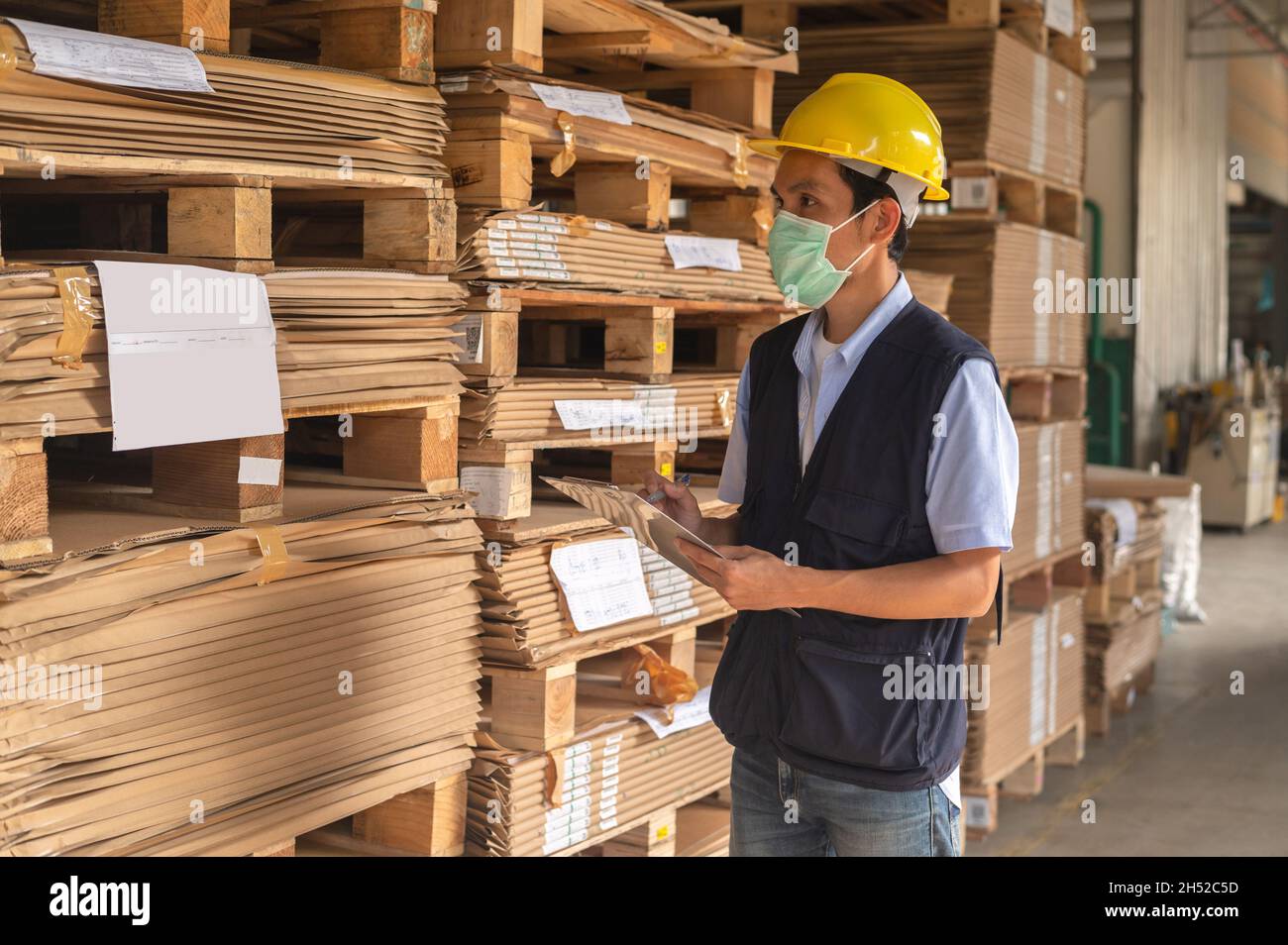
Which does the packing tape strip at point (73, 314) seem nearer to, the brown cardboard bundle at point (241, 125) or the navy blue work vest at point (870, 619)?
the brown cardboard bundle at point (241, 125)

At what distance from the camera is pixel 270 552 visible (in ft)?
8.93

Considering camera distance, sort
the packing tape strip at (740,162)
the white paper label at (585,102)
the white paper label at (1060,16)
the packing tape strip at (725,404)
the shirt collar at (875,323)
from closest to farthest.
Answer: the shirt collar at (875,323) → the white paper label at (585,102) → the packing tape strip at (740,162) → the packing tape strip at (725,404) → the white paper label at (1060,16)

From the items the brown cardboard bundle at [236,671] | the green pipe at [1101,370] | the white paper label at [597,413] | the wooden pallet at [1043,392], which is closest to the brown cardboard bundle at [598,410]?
the white paper label at [597,413]

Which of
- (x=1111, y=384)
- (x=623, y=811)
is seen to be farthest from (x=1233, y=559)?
(x=623, y=811)

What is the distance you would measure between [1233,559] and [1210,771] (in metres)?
7.08

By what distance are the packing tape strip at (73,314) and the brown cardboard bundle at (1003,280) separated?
13.1 feet

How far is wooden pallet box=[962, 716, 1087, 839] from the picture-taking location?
228 inches

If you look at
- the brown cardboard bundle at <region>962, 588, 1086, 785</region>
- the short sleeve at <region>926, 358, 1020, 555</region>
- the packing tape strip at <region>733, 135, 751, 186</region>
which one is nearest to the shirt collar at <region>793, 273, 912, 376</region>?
the short sleeve at <region>926, 358, 1020, 555</region>

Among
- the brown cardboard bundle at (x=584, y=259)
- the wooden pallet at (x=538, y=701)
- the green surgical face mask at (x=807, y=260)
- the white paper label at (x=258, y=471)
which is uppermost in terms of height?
the brown cardboard bundle at (x=584, y=259)

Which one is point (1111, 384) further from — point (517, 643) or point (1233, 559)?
point (517, 643)

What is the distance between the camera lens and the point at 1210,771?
22.2ft

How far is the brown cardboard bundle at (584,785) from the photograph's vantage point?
11.2 feet

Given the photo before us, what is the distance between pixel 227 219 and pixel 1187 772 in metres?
5.71

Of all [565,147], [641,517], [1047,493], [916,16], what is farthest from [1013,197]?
[641,517]
